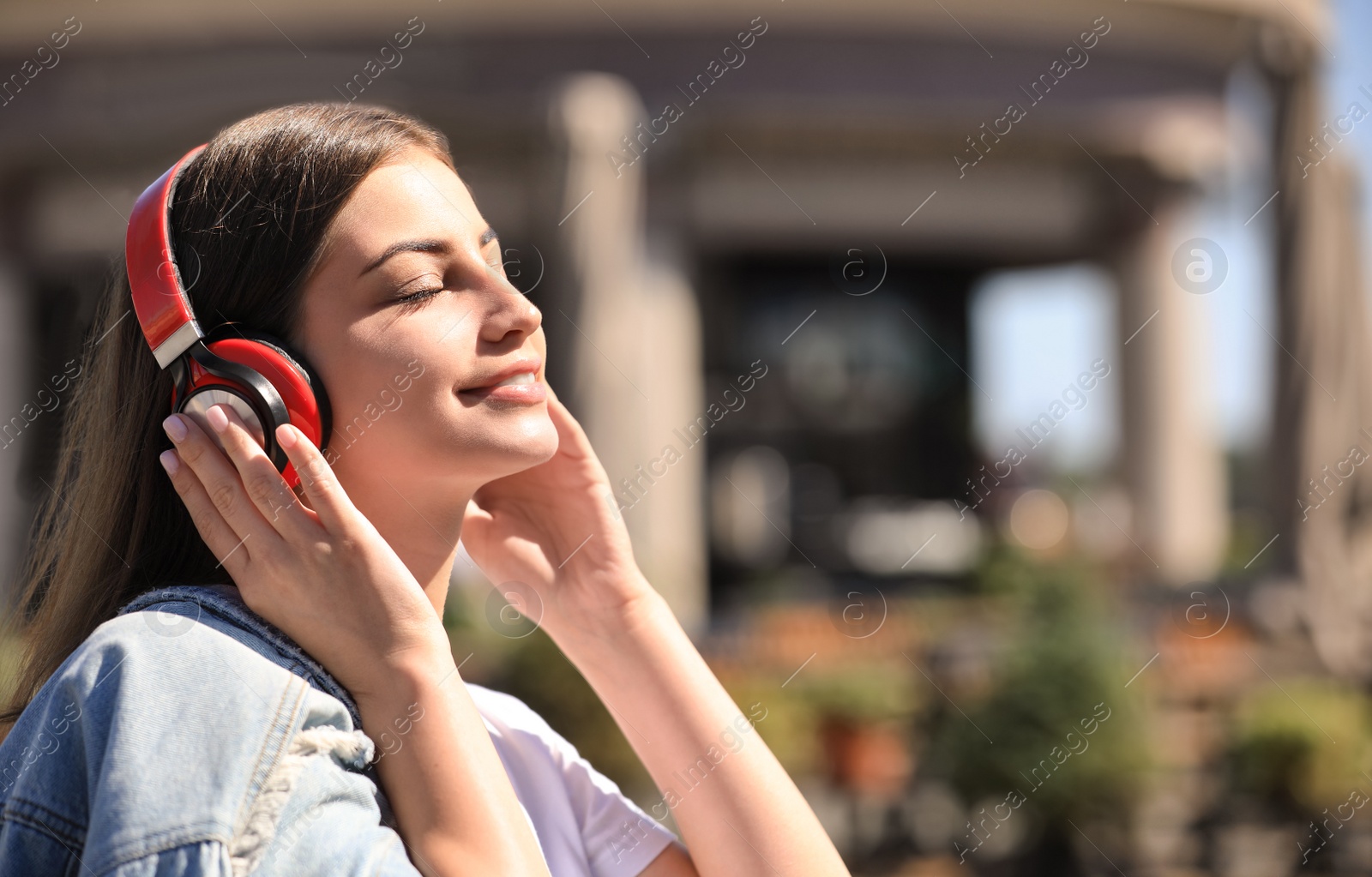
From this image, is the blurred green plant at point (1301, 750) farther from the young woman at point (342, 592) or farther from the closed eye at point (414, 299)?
the closed eye at point (414, 299)

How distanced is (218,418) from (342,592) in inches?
9.4

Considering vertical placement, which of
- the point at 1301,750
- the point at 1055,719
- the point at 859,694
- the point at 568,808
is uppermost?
the point at 568,808

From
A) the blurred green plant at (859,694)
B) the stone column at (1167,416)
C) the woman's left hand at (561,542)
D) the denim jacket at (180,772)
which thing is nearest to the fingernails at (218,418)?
the denim jacket at (180,772)

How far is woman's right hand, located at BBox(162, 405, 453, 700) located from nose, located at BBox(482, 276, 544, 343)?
288 mm

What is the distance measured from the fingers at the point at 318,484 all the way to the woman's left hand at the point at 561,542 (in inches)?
19.3

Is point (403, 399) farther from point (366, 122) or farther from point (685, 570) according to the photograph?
point (685, 570)

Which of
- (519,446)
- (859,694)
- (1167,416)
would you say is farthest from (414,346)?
(1167,416)

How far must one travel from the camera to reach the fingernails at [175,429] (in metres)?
1.26

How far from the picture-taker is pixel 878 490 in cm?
1584

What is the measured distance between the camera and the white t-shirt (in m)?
1.56

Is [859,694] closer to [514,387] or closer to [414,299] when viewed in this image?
[514,387]

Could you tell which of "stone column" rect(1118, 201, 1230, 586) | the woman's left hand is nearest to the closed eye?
the woman's left hand

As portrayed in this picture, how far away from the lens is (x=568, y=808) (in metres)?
1.59

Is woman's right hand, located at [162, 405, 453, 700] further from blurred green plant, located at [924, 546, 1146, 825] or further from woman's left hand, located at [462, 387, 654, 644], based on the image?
blurred green plant, located at [924, 546, 1146, 825]
